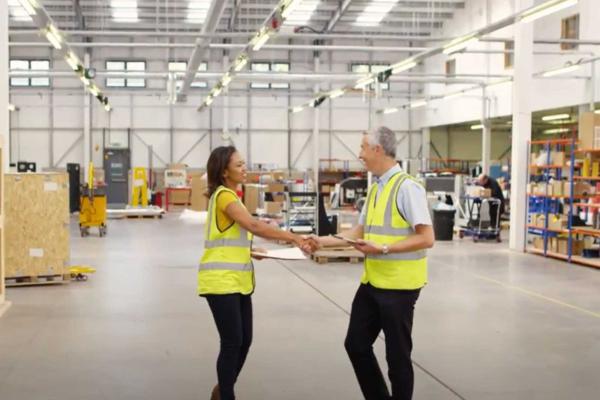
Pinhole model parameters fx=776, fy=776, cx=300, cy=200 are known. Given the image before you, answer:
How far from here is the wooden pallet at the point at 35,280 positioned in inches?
401

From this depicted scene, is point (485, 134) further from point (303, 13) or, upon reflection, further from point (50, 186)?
point (50, 186)

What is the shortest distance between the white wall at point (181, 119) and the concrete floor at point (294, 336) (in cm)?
1828

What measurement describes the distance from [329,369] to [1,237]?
432 centimetres

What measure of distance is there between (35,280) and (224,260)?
6.73m

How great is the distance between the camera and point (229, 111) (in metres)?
30.7

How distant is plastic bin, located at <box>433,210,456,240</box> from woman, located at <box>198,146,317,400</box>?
1346 centimetres

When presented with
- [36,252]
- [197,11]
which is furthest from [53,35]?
[197,11]

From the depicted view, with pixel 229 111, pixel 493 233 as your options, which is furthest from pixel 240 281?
pixel 229 111

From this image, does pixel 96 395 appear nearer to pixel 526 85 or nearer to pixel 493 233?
pixel 526 85

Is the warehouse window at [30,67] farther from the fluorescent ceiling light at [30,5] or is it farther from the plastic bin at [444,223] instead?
the fluorescent ceiling light at [30,5]

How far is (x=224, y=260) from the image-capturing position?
434 cm

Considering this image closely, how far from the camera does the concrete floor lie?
554 centimetres

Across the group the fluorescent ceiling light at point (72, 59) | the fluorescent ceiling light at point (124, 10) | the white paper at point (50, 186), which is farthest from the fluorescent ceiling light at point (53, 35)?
the fluorescent ceiling light at point (124, 10)

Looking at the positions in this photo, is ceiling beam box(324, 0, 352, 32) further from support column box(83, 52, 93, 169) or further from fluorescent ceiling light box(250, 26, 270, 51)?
fluorescent ceiling light box(250, 26, 270, 51)
